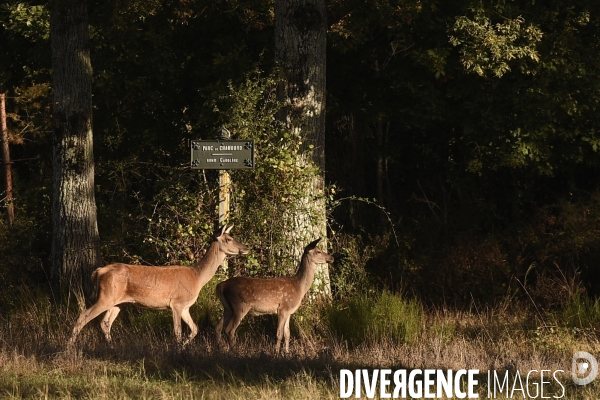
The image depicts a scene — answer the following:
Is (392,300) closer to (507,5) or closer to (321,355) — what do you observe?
(321,355)

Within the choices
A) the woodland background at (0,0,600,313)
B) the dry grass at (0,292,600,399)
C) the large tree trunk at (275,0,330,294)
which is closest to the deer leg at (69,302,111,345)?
the dry grass at (0,292,600,399)

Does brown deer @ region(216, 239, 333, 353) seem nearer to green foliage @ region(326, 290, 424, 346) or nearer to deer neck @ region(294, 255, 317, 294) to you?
deer neck @ region(294, 255, 317, 294)

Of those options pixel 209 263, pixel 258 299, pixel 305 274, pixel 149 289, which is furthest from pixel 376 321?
pixel 149 289

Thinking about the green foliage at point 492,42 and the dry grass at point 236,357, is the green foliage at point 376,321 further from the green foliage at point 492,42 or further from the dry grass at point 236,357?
the green foliage at point 492,42

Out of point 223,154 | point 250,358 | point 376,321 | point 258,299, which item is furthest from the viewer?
point 223,154

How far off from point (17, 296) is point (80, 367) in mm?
6552

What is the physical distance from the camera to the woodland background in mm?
16203

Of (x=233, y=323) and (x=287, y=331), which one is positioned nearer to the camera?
(x=233, y=323)

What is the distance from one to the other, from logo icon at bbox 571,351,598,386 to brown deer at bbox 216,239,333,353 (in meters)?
3.30

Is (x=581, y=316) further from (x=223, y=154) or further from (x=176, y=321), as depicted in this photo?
(x=176, y=321)

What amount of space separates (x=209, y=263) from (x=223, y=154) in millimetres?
1459

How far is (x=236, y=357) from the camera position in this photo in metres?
11.8

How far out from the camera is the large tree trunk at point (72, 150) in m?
18.0

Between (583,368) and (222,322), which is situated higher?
(222,322)
